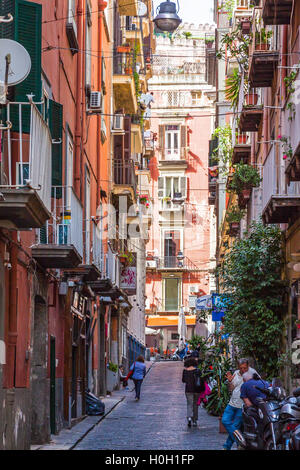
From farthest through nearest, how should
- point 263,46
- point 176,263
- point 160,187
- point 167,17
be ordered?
point 160,187
point 176,263
point 167,17
point 263,46

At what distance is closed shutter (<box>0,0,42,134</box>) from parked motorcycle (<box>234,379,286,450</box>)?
15.8 ft

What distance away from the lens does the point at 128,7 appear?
37344 mm

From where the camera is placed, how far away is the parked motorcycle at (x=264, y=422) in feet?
42.3

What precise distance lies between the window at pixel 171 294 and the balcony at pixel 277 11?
52.9m

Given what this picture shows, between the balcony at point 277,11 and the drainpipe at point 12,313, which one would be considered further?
the balcony at point 277,11

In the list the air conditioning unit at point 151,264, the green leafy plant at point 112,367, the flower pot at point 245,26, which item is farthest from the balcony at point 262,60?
the air conditioning unit at point 151,264

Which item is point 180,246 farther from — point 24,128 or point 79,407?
point 24,128

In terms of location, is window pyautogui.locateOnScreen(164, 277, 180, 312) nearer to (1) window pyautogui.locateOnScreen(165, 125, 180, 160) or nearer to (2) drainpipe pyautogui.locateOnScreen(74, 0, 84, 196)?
(1) window pyautogui.locateOnScreen(165, 125, 180, 160)

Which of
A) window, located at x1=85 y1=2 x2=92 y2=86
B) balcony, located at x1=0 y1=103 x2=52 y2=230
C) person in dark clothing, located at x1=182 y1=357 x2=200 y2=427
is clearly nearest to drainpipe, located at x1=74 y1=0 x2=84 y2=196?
window, located at x1=85 y1=2 x2=92 y2=86

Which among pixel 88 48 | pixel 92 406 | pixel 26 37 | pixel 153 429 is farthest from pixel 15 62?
pixel 88 48

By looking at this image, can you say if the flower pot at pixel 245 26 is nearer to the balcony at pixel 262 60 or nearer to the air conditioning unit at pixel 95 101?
the balcony at pixel 262 60

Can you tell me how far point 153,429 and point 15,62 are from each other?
10.4 metres

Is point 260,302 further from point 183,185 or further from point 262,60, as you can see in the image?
point 183,185

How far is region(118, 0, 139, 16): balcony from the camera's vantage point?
36.9m
